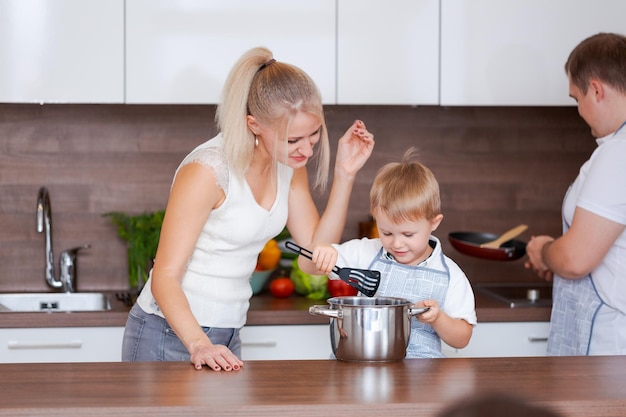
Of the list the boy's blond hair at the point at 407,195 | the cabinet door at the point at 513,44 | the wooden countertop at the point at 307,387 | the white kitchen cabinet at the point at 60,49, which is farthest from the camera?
the cabinet door at the point at 513,44

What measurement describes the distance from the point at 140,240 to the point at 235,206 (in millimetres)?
1083

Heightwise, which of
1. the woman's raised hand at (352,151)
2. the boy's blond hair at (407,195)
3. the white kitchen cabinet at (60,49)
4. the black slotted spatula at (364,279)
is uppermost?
the white kitchen cabinet at (60,49)

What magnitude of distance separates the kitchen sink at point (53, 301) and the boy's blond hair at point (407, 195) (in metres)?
1.39

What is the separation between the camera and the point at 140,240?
299cm

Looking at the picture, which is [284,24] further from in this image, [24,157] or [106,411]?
[106,411]

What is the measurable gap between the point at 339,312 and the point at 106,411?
49 centimetres

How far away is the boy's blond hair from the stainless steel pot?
0.26m

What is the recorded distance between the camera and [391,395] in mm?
1481

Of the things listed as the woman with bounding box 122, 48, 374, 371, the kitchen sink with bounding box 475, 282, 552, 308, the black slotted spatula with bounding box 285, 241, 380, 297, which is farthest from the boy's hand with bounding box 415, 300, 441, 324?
the kitchen sink with bounding box 475, 282, 552, 308

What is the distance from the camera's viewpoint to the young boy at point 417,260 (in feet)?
6.36

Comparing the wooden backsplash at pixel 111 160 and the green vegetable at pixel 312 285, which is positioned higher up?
the wooden backsplash at pixel 111 160

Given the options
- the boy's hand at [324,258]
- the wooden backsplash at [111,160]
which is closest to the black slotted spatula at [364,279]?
the boy's hand at [324,258]

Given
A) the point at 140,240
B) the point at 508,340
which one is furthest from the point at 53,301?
the point at 508,340

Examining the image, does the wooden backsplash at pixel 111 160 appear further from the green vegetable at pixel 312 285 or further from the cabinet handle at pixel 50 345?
the cabinet handle at pixel 50 345
